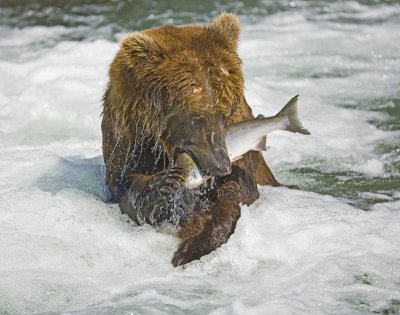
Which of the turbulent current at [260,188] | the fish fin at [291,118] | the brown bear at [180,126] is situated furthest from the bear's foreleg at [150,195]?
the fish fin at [291,118]

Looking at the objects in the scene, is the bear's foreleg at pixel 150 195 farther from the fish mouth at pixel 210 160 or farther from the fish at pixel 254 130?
the fish at pixel 254 130

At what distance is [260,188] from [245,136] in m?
1.13

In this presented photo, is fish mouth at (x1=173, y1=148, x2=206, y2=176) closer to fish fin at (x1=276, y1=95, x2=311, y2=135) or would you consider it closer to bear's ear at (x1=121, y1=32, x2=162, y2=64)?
bear's ear at (x1=121, y1=32, x2=162, y2=64)

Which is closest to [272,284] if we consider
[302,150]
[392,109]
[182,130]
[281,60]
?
[182,130]

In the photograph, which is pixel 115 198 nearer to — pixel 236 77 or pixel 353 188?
pixel 236 77

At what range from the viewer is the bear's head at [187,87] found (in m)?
5.48

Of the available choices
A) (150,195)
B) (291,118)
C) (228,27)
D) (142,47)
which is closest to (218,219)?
(150,195)

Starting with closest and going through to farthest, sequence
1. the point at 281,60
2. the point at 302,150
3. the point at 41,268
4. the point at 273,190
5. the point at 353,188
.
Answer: the point at 41,268, the point at 273,190, the point at 353,188, the point at 302,150, the point at 281,60

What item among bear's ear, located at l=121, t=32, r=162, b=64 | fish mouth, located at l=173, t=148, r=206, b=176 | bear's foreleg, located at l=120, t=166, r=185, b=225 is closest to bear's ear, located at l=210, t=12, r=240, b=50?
bear's ear, located at l=121, t=32, r=162, b=64

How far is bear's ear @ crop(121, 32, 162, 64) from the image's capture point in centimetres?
571

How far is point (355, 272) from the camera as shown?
5352 millimetres

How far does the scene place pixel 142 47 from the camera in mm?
5734

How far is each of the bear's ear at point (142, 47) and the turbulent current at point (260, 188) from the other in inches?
42.5

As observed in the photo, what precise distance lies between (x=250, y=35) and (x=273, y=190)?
5956mm
